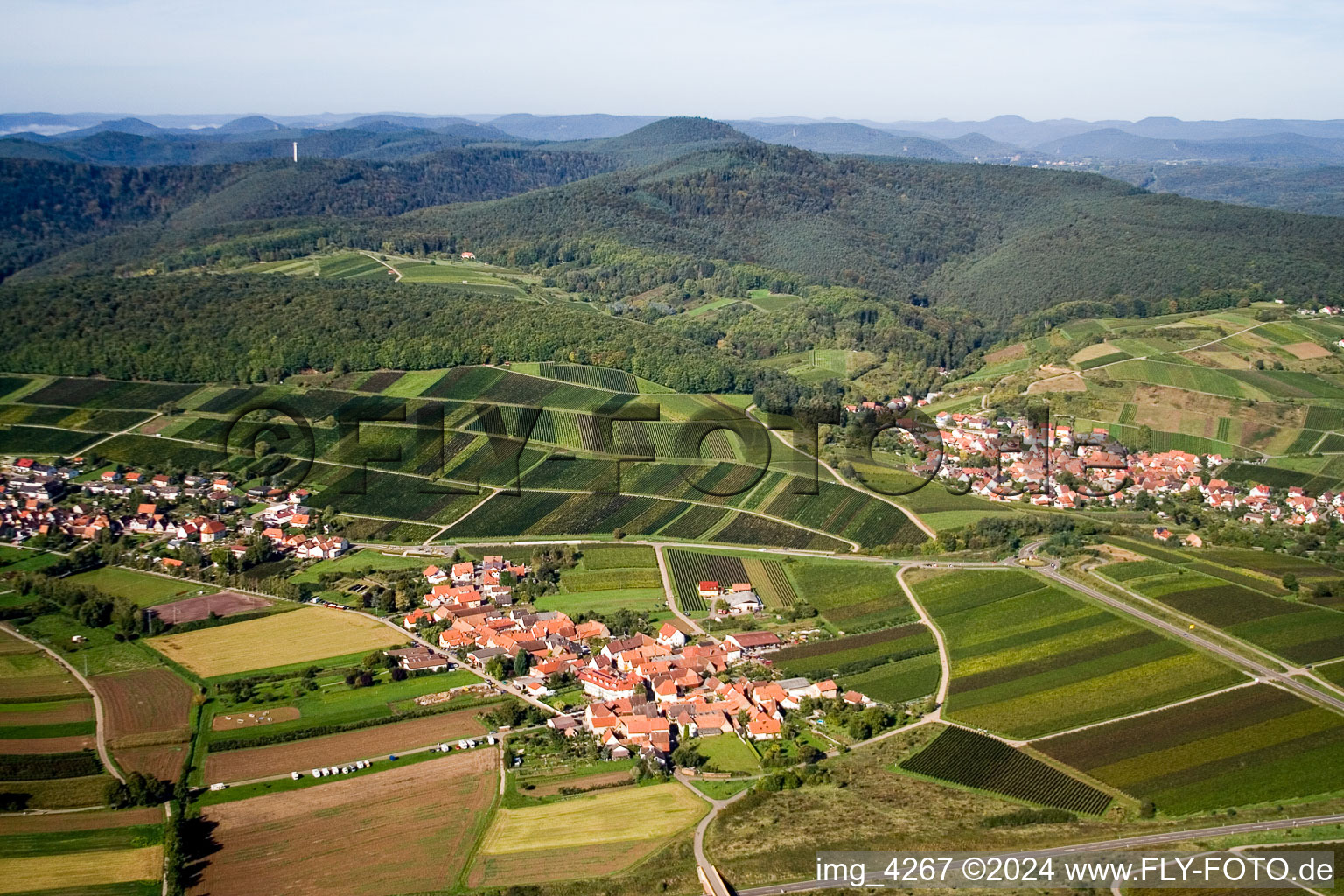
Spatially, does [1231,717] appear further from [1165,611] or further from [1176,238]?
[1176,238]

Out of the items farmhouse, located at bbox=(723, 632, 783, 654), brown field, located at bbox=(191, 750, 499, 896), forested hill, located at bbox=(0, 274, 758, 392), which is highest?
forested hill, located at bbox=(0, 274, 758, 392)

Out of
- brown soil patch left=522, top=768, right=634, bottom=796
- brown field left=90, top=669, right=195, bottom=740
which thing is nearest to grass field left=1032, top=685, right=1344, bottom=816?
brown soil patch left=522, top=768, right=634, bottom=796

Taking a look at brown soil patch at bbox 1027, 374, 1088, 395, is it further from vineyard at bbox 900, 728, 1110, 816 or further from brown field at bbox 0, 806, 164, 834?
brown field at bbox 0, 806, 164, 834

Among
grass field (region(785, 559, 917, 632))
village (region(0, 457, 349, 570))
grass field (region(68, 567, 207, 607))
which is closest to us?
grass field (region(785, 559, 917, 632))

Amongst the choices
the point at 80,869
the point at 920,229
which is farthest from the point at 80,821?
the point at 920,229

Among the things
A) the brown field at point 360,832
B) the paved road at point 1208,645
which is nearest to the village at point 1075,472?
the paved road at point 1208,645

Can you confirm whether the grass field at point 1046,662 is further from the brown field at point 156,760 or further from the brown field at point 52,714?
the brown field at point 52,714
